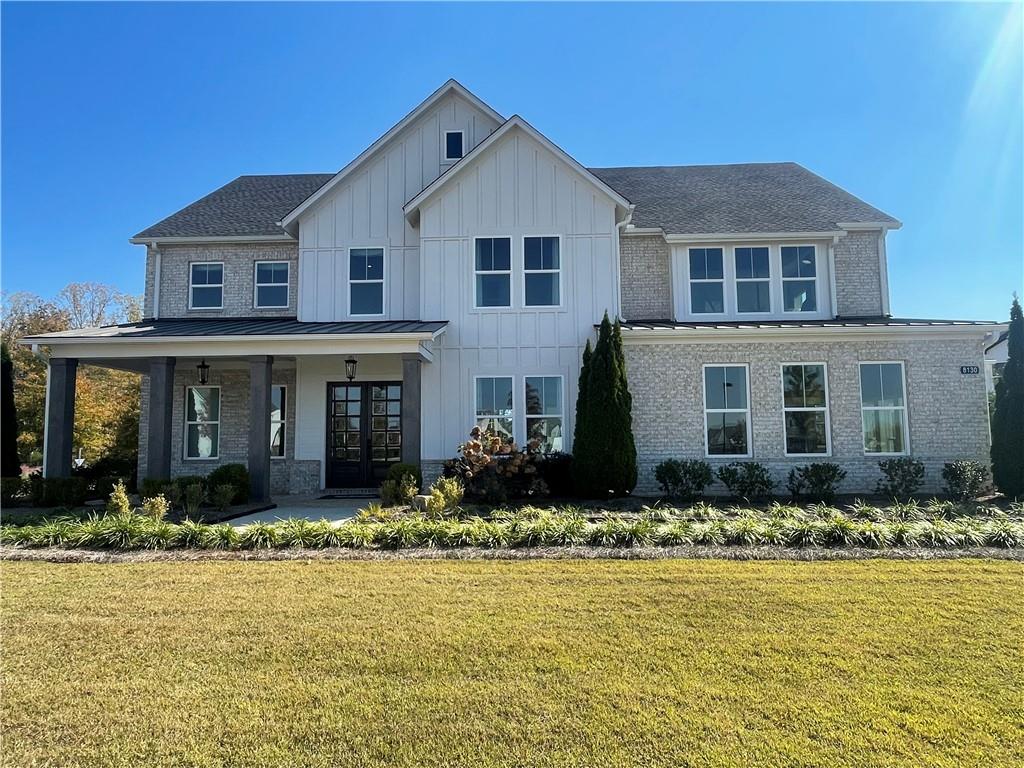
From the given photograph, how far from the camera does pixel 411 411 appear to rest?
1173 cm

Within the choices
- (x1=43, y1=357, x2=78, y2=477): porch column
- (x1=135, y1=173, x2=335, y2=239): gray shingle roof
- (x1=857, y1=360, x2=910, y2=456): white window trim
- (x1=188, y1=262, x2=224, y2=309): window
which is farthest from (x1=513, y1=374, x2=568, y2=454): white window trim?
(x1=43, y1=357, x2=78, y2=477): porch column

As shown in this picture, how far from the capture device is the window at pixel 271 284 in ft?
51.2

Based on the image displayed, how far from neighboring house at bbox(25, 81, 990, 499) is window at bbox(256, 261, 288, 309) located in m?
0.06

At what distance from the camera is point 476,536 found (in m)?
7.96

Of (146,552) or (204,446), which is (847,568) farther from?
(204,446)

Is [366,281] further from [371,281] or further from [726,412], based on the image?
[726,412]

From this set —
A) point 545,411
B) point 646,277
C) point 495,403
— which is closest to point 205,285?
point 495,403

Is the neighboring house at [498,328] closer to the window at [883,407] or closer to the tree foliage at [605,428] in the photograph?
the window at [883,407]

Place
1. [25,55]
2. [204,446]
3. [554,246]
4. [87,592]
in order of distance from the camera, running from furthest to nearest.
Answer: [204,446] → [554,246] → [25,55] → [87,592]

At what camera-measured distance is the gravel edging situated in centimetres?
719

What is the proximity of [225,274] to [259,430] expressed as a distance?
6.03m

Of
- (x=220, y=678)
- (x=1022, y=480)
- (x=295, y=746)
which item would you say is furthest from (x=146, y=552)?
(x=1022, y=480)

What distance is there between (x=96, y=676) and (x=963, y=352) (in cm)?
1499

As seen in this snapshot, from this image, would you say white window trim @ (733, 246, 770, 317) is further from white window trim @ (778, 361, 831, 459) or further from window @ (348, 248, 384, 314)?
window @ (348, 248, 384, 314)
